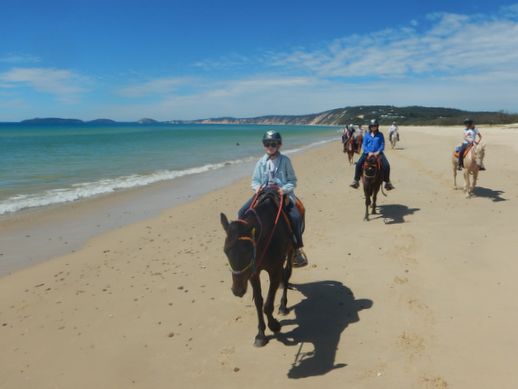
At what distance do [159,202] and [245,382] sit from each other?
1124cm

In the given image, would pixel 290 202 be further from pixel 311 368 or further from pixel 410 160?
pixel 410 160

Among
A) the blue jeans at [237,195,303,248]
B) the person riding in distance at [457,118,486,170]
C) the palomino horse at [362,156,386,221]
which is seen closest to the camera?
the blue jeans at [237,195,303,248]

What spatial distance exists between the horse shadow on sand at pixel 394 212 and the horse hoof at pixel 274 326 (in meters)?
6.05

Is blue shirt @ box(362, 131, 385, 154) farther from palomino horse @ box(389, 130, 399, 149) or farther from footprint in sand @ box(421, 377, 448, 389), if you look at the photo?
palomino horse @ box(389, 130, 399, 149)

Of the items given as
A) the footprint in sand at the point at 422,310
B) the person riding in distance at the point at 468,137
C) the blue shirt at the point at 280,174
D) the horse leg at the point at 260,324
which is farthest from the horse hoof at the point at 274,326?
the person riding in distance at the point at 468,137

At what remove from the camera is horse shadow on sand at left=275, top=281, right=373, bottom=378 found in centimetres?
448

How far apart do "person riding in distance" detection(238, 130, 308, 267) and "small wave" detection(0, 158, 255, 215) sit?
36.5 ft

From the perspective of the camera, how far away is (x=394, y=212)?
11.3 meters

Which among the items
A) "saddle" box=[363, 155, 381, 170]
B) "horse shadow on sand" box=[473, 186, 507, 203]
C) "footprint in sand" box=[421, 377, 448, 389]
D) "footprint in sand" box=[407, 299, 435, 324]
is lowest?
"footprint in sand" box=[421, 377, 448, 389]

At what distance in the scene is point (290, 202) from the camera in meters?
5.57

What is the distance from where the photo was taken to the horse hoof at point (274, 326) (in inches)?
199

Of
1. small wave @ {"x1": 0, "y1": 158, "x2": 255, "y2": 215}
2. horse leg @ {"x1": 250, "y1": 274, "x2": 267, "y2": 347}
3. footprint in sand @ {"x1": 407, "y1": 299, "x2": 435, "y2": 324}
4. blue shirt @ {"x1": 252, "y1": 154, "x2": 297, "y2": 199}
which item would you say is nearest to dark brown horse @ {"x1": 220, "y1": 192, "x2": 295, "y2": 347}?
horse leg @ {"x1": 250, "y1": 274, "x2": 267, "y2": 347}

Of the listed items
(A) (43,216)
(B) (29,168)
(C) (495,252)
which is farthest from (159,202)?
(B) (29,168)

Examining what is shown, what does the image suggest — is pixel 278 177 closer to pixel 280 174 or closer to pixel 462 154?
pixel 280 174
